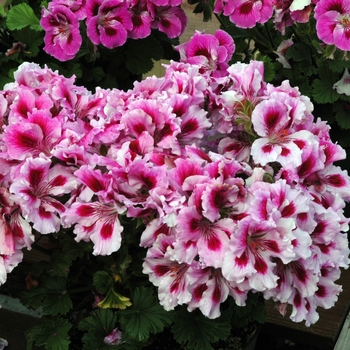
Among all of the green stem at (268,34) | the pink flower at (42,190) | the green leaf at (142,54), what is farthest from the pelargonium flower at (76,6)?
the pink flower at (42,190)

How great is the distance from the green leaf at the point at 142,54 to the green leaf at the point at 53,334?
866 millimetres

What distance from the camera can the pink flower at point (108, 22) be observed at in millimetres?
1787

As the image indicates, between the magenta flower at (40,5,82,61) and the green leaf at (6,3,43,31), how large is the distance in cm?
8

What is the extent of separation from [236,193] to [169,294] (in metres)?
0.20

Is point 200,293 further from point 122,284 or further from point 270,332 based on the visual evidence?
point 270,332

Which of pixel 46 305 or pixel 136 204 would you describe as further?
pixel 46 305

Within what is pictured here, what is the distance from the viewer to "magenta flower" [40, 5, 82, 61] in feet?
5.94

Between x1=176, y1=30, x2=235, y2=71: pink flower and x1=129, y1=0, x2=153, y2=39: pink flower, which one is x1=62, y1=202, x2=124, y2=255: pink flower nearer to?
x1=176, y1=30, x2=235, y2=71: pink flower

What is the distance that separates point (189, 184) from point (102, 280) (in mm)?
297

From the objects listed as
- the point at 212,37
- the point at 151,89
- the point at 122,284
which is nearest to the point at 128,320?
the point at 122,284

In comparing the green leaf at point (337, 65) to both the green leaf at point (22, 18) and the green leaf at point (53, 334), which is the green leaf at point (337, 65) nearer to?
the green leaf at point (22, 18)

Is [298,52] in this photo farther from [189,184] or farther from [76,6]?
[189,184]

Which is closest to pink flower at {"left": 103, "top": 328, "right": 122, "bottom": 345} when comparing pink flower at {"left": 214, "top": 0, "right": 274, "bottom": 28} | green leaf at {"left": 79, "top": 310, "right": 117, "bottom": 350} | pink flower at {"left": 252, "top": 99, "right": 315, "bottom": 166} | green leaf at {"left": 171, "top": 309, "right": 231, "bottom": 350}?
green leaf at {"left": 79, "top": 310, "right": 117, "bottom": 350}

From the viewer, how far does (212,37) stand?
1547mm
